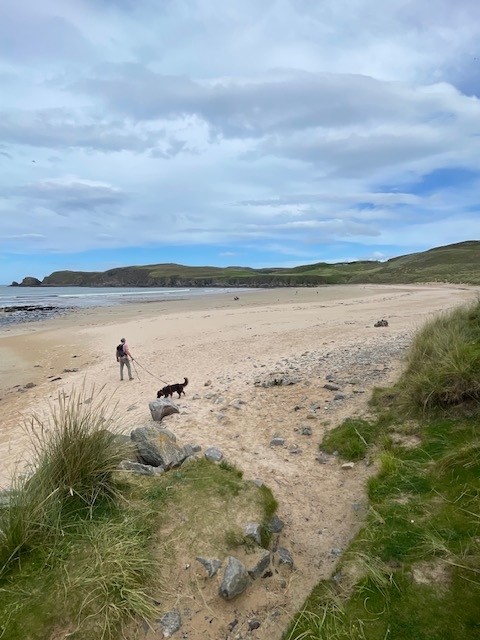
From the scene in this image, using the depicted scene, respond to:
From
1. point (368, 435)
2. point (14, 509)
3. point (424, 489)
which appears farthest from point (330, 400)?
point (14, 509)

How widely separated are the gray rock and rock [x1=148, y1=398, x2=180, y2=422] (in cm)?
461

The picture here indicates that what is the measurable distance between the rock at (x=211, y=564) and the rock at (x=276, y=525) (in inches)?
32.9

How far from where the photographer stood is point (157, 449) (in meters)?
5.91

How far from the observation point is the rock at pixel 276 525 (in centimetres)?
464

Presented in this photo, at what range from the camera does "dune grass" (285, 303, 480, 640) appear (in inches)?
121

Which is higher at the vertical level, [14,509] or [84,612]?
[14,509]

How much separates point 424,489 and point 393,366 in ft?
19.2

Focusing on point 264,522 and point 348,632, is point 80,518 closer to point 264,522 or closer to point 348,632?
point 264,522

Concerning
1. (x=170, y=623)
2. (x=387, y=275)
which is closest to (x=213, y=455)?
(x=170, y=623)

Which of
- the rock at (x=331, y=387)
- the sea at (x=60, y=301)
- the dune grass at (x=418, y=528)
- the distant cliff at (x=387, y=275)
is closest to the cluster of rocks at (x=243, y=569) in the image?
the dune grass at (x=418, y=528)

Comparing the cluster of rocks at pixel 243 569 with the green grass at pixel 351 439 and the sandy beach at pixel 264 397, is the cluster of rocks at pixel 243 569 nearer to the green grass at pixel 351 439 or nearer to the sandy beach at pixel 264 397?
the sandy beach at pixel 264 397

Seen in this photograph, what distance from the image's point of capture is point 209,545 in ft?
13.8

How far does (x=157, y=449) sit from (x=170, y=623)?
8.57 ft

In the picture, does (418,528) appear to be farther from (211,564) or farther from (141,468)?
(141,468)
